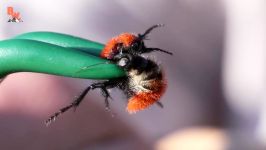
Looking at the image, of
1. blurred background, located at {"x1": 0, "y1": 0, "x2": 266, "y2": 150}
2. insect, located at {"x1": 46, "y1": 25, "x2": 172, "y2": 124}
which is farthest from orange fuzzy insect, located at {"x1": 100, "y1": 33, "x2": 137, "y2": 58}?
blurred background, located at {"x1": 0, "y1": 0, "x2": 266, "y2": 150}

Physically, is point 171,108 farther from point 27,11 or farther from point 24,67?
point 24,67

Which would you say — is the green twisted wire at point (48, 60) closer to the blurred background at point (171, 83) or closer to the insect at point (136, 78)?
the insect at point (136, 78)

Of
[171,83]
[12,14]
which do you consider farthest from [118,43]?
[171,83]

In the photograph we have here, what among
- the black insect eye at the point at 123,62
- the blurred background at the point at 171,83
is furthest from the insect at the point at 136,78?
the blurred background at the point at 171,83

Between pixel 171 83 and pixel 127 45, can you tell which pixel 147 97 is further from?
pixel 171 83

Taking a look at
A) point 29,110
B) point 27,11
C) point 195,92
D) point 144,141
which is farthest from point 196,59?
point 29,110

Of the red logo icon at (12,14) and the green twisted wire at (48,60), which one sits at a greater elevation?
the green twisted wire at (48,60)

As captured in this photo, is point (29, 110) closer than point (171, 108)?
Yes

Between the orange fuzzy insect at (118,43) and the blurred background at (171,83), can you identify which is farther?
the blurred background at (171,83)
